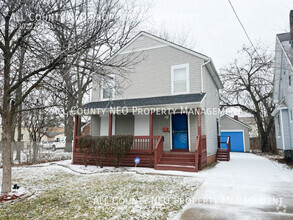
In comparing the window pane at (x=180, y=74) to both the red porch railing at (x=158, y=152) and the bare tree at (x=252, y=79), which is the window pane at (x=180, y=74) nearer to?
the red porch railing at (x=158, y=152)

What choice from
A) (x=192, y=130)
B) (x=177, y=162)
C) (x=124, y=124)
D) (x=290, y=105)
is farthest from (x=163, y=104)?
(x=290, y=105)

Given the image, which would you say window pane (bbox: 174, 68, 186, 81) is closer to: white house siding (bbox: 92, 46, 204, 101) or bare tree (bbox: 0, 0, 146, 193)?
white house siding (bbox: 92, 46, 204, 101)

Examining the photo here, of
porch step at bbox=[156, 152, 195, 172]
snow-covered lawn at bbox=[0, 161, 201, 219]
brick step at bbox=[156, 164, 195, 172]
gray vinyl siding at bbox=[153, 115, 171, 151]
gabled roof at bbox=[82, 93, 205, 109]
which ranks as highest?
gabled roof at bbox=[82, 93, 205, 109]

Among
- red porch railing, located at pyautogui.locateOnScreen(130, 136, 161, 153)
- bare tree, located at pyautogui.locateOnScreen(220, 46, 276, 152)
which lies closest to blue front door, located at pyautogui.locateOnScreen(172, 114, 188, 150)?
red porch railing, located at pyautogui.locateOnScreen(130, 136, 161, 153)

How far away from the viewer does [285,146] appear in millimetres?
11281

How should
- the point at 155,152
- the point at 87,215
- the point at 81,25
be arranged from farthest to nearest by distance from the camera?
1. the point at 155,152
2. the point at 81,25
3. the point at 87,215

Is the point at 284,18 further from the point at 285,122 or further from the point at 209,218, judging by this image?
the point at 209,218

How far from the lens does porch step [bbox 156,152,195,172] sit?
306 inches

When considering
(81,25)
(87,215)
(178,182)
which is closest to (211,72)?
(178,182)

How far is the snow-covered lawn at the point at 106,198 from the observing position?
3.80 meters

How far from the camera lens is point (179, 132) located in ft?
32.4

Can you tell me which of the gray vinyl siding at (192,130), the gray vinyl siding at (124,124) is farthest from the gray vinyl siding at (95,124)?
the gray vinyl siding at (192,130)

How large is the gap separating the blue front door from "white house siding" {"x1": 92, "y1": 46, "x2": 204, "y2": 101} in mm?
1395

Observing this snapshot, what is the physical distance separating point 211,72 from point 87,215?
9.94 m
